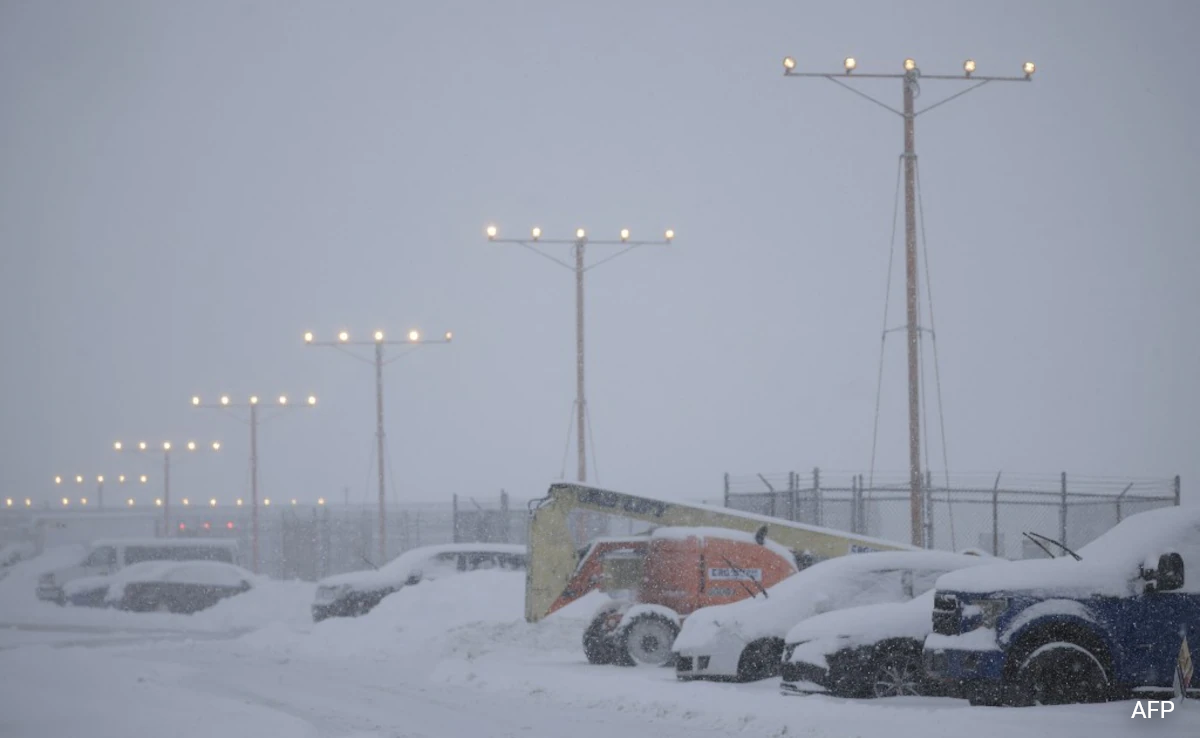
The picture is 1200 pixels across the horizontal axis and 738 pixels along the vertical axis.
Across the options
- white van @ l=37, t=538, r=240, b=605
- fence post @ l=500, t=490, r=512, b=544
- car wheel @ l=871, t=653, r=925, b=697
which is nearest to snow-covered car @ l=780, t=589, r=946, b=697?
car wheel @ l=871, t=653, r=925, b=697

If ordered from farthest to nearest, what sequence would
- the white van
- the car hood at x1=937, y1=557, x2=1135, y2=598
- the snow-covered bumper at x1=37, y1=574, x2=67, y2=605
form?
1. the white van
2. the snow-covered bumper at x1=37, y1=574, x2=67, y2=605
3. the car hood at x1=937, y1=557, x2=1135, y2=598

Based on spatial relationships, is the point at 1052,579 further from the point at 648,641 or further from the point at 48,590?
the point at 48,590

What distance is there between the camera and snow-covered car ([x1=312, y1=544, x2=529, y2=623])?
2831cm

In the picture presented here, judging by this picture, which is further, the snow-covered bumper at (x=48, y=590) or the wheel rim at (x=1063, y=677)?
the snow-covered bumper at (x=48, y=590)

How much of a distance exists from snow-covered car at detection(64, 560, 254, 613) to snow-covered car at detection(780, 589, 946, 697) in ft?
79.4

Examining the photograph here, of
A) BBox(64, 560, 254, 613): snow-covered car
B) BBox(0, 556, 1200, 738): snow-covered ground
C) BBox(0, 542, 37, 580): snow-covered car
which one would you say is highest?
BBox(0, 556, 1200, 738): snow-covered ground

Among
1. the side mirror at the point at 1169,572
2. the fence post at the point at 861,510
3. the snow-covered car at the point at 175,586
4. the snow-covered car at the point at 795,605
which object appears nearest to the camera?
the side mirror at the point at 1169,572

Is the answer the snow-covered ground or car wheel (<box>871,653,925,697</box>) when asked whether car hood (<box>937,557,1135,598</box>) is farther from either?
car wheel (<box>871,653,925,697</box>)

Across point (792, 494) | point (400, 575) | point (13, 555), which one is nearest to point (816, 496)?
point (792, 494)

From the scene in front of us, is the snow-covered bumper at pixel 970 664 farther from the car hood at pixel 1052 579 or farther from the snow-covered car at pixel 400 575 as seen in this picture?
the snow-covered car at pixel 400 575

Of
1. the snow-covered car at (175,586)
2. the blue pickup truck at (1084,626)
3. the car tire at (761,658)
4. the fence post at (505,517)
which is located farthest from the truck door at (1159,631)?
the snow-covered car at (175,586)

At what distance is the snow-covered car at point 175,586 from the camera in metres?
36.4

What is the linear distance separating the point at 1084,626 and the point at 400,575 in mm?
17219

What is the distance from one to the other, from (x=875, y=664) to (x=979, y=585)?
1.72 meters
